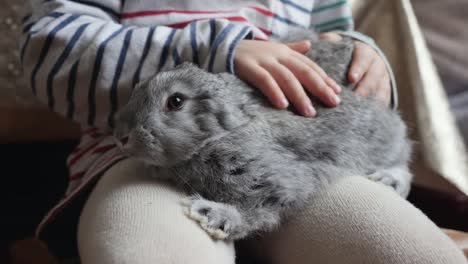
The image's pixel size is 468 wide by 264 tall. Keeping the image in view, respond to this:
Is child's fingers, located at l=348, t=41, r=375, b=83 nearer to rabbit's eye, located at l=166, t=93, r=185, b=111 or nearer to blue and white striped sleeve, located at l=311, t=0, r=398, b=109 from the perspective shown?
blue and white striped sleeve, located at l=311, t=0, r=398, b=109

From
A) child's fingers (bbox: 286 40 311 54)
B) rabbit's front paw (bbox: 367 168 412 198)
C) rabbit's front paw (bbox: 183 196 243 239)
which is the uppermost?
child's fingers (bbox: 286 40 311 54)

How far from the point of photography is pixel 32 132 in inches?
35.4

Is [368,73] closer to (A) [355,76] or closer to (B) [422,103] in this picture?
(A) [355,76]

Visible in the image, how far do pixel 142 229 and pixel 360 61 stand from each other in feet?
1.21

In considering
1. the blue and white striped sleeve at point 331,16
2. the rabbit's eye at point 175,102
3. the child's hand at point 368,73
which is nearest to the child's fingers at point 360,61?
the child's hand at point 368,73

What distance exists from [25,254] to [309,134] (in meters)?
0.55

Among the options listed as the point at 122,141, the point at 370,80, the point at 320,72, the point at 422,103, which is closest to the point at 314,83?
the point at 320,72

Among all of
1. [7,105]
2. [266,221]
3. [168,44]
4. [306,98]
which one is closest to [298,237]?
[266,221]

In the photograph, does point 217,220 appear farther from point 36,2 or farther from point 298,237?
point 36,2

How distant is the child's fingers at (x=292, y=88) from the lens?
579 millimetres

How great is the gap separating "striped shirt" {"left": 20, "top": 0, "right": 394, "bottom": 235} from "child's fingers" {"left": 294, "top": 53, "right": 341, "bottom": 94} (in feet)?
0.26

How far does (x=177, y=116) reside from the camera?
0.52m

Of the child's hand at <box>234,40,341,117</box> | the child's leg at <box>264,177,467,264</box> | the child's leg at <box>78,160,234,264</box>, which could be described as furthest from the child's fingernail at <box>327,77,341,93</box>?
the child's leg at <box>78,160,234,264</box>

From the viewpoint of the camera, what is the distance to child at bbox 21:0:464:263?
51 centimetres
